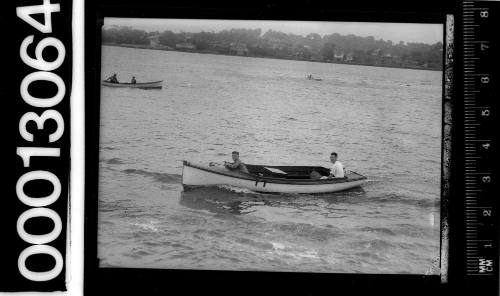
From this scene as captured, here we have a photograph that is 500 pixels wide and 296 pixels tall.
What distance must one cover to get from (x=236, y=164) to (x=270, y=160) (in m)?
0.18

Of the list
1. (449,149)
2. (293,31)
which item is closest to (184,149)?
Answer: (293,31)

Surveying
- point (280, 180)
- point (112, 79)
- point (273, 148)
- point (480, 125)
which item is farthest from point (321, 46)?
point (112, 79)

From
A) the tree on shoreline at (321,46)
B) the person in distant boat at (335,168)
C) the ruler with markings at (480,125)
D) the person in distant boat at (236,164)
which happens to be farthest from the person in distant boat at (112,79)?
the ruler with markings at (480,125)

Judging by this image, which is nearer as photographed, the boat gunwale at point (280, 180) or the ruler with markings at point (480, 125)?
the ruler with markings at point (480, 125)

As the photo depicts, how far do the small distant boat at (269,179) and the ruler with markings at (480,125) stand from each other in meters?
0.56

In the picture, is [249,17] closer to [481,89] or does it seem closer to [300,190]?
[300,190]

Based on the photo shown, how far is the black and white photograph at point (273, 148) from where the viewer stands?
2.96m

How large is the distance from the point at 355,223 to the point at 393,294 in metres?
0.43

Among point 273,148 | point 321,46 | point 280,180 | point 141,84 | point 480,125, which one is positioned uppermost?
point 321,46

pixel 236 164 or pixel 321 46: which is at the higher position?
pixel 321 46

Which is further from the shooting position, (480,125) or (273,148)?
(273,148)

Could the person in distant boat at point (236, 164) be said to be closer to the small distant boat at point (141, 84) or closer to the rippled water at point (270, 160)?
the rippled water at point (270, 160)

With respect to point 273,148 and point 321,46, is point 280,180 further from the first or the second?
point 321,46

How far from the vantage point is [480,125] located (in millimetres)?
2865
